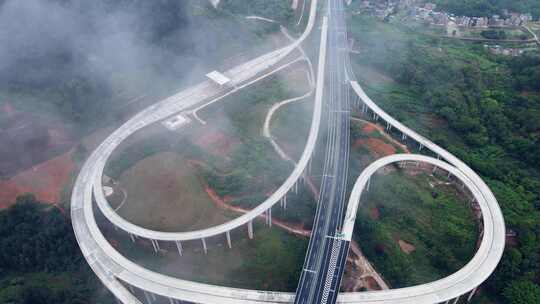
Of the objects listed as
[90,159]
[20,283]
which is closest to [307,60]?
[90,159]

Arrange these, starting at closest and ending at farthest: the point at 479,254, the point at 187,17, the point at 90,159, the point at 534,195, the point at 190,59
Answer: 1. the point at 479,254
2. the point at 534,195
3. the point at 90,159
4. the point at 190,59
5. the point at 187,17

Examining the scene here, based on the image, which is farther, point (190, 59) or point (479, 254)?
point (190, 59)

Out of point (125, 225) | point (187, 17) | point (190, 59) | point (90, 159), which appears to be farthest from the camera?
point (187, 17)

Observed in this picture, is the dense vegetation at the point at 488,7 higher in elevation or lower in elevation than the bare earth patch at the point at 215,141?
higher

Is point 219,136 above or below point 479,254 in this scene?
above

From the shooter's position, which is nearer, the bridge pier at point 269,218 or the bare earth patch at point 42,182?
the bridge pier at point 269,218

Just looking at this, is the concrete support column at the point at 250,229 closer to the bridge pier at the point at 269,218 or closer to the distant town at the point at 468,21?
the bridge pier at the point at 269,218

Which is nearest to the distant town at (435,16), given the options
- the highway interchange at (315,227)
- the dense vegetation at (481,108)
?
the dense vegetation at (481,108)

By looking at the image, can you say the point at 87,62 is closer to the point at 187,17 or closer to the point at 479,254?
the point at 187,17
